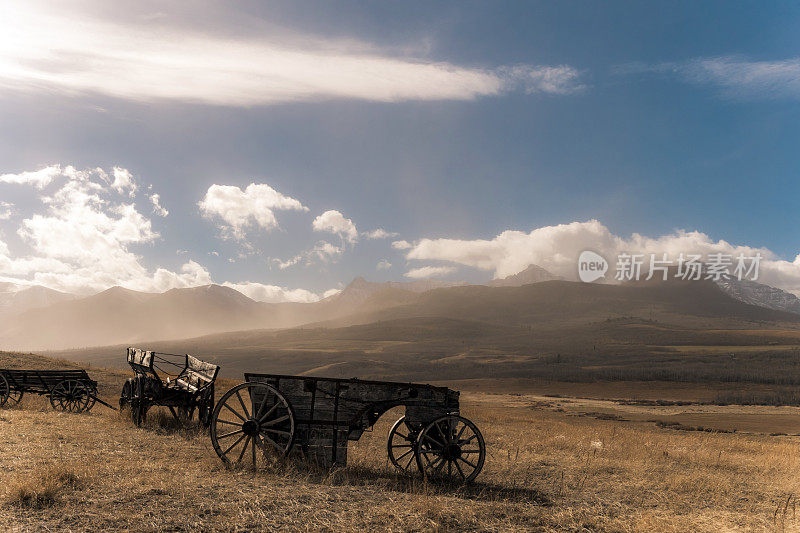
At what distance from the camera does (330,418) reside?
9.25 meters

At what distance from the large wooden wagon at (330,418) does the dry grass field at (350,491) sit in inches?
18.4

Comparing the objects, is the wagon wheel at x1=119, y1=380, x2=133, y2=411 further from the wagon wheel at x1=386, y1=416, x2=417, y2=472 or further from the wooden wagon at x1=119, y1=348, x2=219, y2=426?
the wagon wheel at x1=386, y1=416, x2=417, y2=472

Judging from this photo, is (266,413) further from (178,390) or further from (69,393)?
(69,393)

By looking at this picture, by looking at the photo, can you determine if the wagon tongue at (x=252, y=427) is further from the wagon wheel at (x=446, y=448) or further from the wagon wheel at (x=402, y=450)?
the wagon wheel at (x=446, y=448)

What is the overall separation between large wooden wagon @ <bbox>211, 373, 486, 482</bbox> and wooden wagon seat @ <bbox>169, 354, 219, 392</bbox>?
3851mm

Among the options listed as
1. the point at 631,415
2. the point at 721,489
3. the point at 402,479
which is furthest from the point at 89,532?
the point at 631,415

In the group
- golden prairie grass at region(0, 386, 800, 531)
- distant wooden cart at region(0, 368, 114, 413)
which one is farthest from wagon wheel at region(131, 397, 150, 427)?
distant wooden cart at region(0, 368, 114, 413)

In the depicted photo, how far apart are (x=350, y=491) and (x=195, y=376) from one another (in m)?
7.95

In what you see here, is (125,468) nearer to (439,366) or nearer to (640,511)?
(640,511)

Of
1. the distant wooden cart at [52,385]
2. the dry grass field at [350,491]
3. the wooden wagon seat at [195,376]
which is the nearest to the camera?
the dry grass field at [350,491]

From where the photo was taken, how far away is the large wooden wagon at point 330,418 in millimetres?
9156

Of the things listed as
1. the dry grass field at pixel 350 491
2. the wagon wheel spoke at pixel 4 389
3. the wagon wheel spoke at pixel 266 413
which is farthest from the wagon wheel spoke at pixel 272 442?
the wagon wheel spoke at pixel 4 389

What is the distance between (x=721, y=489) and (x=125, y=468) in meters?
11.4

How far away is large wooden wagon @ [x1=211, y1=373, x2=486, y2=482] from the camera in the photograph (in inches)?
360
